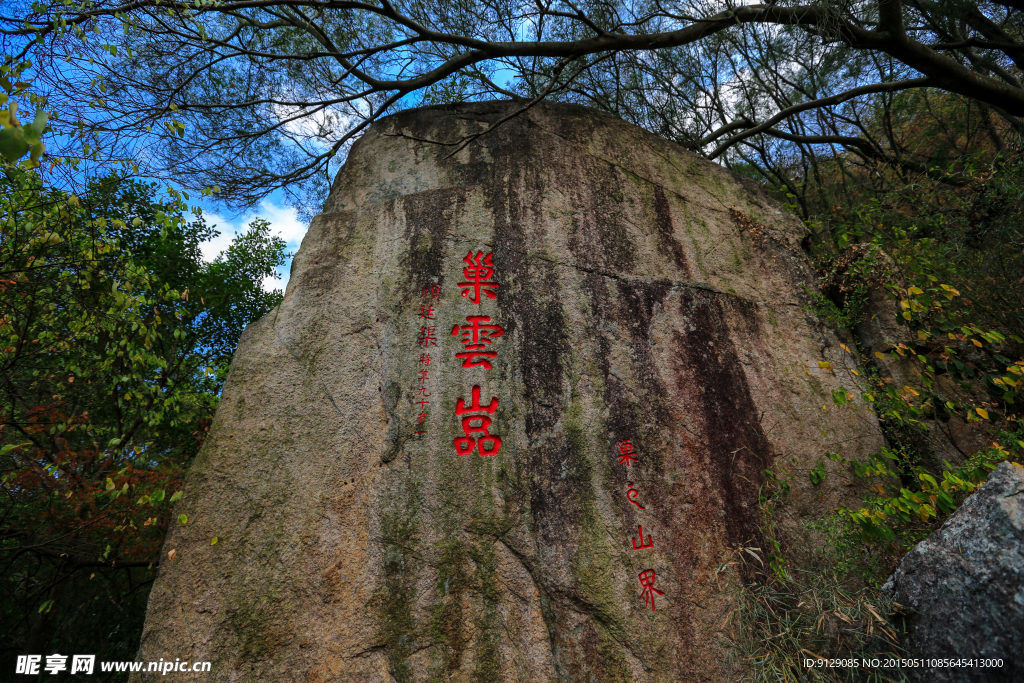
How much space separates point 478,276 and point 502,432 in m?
1.24

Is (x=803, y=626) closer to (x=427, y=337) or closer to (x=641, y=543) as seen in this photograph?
(x=641, y=543)

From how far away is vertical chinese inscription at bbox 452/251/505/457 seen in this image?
314cm

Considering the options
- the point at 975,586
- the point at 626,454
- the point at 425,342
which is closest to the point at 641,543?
the point at 626,454

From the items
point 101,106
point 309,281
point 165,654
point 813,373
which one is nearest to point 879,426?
point 813,373

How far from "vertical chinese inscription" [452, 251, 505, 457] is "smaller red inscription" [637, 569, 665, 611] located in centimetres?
113

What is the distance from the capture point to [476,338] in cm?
348

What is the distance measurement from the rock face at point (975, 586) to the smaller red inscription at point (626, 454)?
4.73 ft

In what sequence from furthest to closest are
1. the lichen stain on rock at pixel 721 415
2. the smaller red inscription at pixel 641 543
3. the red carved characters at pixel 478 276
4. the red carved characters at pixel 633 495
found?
the red carved characters at pixel 478 276
the lichen stain on rock at pixel 721 415
the red carved characters at pixel 633 495
the smaller red inscription at pixel 641 543

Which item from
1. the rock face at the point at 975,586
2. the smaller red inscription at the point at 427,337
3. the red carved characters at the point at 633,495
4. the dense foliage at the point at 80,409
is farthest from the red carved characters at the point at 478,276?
the rock face at the point at 975,586

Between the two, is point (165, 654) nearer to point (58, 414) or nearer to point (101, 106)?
point (58, 414)

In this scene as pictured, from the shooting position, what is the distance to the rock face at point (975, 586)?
A: 6.51 feet

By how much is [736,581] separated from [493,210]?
3127 millimetres

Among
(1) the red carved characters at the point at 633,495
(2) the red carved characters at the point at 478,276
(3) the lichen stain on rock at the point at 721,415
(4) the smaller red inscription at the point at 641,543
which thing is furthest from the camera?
(2) the red carved characters at the point at 478,276

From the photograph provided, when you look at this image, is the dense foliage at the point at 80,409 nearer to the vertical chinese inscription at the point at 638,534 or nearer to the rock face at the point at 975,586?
the vertical chinese inscription at the point at 638,534
